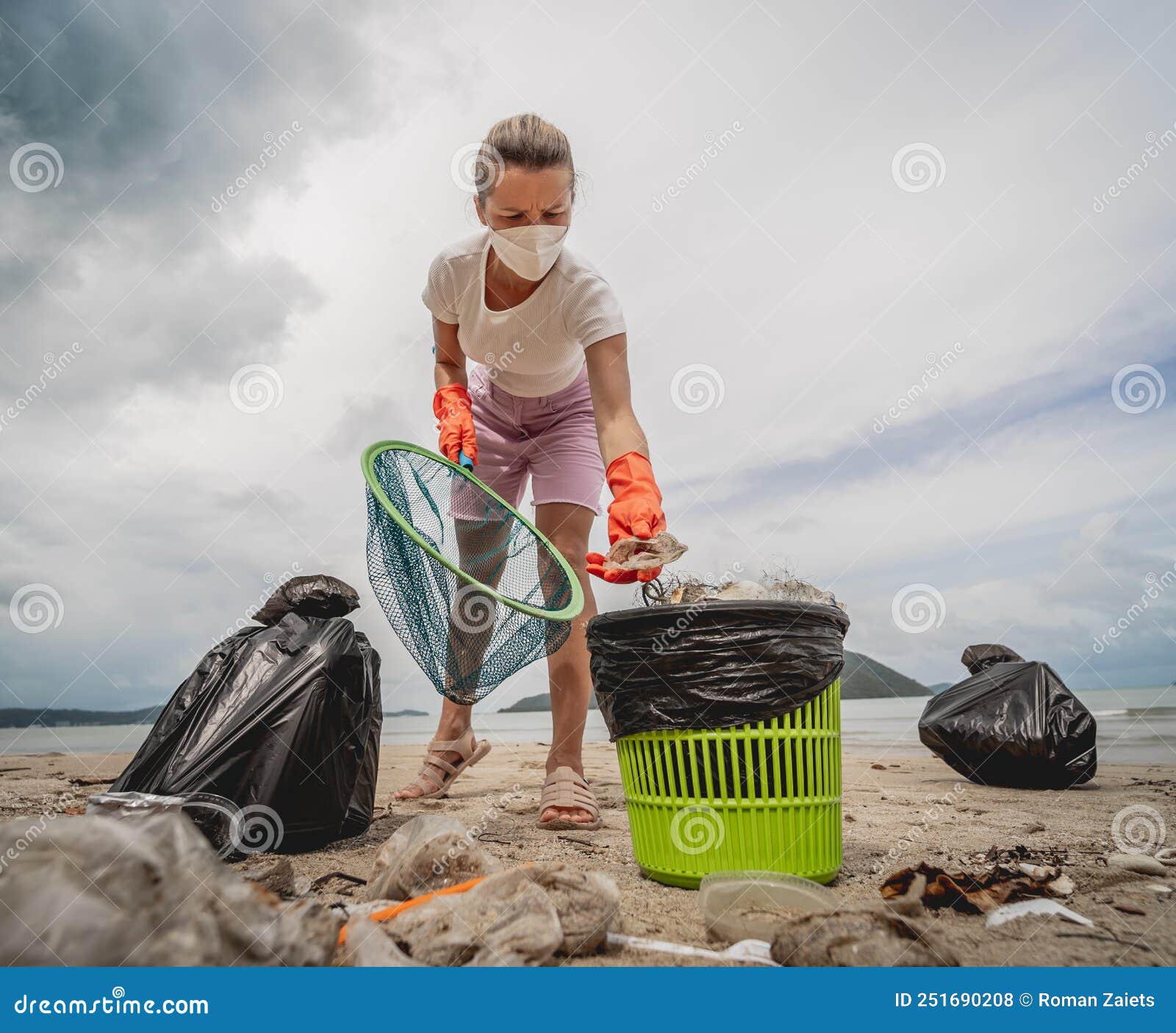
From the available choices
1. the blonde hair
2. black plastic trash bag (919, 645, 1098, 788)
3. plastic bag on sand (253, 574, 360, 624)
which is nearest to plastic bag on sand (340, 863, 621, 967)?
plastic bag on sand (253, 574, 360, 624)

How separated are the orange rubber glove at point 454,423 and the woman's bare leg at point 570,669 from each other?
35 cm

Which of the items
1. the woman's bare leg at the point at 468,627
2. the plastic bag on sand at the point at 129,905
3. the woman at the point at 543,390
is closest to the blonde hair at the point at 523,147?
the woman at the point at 543,390

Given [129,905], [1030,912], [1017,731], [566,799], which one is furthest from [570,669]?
[1017,731]

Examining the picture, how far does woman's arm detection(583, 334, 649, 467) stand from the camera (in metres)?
2.33

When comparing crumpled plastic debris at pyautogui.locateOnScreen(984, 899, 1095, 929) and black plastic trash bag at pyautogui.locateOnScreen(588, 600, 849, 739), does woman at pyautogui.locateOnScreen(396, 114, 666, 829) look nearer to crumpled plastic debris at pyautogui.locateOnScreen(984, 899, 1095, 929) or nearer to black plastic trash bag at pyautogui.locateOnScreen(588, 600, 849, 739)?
black plastic trash bag at pyautogui.locateOnScreen(588, 600, 849, 739)

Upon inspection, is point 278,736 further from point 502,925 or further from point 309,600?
point 502,925

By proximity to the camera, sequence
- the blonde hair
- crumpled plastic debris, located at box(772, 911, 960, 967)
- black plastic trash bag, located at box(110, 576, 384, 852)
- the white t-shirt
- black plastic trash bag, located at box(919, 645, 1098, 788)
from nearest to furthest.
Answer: crumpled plastic debris, located at box(772, 911, 960, 967) < black plastic trash bag, located at box(110, 576, 384, 852) < the blonde hair < the white t-shirt < black plastic trash bag, located at box(919, 645, 1098, 788)

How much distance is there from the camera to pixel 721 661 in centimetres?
170

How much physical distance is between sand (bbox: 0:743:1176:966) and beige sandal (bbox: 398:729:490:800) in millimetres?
65

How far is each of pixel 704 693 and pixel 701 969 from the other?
2.25 feet

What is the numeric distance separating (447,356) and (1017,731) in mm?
2875

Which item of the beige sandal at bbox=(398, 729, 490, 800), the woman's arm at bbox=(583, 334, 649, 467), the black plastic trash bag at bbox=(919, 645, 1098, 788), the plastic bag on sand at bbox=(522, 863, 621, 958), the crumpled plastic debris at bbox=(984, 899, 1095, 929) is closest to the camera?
the plastic bag on sand at bbox=(522, 863, 621, 958)

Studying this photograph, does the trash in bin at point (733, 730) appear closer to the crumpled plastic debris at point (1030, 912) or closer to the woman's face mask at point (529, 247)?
the crumpled plastic debris at point (1030, 912)

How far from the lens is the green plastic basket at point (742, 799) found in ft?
5.57
